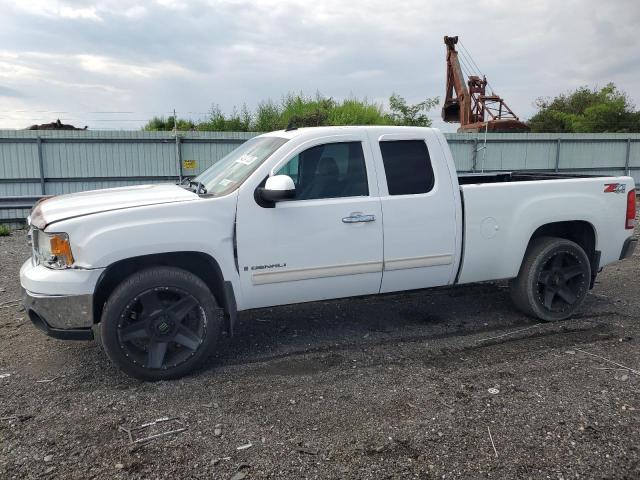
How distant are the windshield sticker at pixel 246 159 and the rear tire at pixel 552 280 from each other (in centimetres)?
286

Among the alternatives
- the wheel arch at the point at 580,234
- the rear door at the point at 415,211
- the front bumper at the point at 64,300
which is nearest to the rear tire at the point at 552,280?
the wheel arch at the point at 580,234

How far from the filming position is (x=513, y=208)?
5090 mm

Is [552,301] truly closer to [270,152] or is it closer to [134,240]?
[270,152]

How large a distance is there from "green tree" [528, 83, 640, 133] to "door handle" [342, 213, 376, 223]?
33056 millimetres

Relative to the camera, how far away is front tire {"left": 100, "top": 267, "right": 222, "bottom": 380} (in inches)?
152

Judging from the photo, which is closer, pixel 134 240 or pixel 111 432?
pixel 111 432

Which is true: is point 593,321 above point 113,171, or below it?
below

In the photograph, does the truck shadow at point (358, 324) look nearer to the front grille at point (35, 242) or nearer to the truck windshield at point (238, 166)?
the truck windshield at point (238, 166)

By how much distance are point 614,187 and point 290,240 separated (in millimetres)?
3516

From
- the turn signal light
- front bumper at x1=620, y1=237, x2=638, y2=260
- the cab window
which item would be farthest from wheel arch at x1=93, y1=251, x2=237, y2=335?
front bumper at x1=620, y1=237, x2=638, y2=260

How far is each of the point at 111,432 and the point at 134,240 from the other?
1.28 m

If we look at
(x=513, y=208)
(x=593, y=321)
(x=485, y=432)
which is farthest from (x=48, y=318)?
(x=593, y=321)

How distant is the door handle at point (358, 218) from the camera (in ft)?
14.5

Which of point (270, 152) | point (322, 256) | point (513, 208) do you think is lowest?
point (322, 256)
